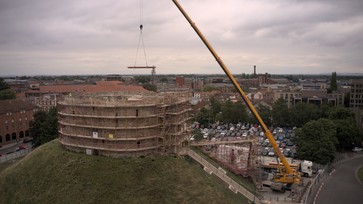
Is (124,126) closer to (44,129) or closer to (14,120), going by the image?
(44,129)

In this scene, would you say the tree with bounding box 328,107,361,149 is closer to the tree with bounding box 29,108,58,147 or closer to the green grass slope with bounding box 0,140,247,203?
the green grass slope with bounding box 0,140,247,203

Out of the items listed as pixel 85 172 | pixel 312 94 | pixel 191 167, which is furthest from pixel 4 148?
pixel 312 94

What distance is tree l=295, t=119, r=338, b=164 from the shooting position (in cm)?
4797

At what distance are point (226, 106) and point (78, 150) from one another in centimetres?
5719

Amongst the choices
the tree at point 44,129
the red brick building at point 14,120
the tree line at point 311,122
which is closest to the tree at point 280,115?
the tree line at point 311,122

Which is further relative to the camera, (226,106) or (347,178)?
(226,106)

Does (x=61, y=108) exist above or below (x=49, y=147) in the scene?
above

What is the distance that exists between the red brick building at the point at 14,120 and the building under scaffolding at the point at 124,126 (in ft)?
128

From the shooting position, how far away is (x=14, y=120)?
70312mm

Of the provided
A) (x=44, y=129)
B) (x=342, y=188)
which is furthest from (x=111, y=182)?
(x=44, y=129)

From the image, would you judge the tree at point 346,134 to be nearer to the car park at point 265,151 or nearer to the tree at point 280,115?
the car park at point 265,151

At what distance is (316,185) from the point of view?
136ft

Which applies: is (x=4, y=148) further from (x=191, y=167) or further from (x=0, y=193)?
(x=191, y=167)

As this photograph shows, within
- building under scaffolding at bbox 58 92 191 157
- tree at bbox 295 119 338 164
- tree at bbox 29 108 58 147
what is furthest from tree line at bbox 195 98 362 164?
tree at bbox 29 108 58 147
